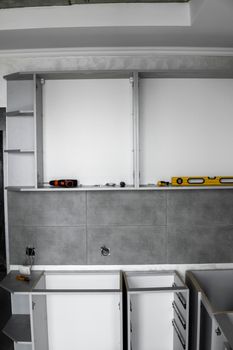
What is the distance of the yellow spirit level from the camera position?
2.51 m

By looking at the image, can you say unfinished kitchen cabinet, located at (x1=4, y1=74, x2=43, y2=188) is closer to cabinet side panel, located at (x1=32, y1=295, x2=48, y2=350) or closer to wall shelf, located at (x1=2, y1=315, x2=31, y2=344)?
cabinet side panel, located at (x1=32, y1=295, x2=48, y2=350)

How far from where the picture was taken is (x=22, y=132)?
270cm

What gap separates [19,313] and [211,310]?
1.69 meters

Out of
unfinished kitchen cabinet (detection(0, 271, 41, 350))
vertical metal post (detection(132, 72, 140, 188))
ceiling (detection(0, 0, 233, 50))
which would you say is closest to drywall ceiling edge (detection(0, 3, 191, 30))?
ceiling (detection(0, 0, 233, 50))

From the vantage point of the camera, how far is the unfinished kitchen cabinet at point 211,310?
6.28ft

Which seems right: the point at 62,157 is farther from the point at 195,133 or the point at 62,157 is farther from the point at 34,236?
the point at 195,133

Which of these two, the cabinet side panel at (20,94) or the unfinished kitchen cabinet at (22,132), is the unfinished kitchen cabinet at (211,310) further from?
the cabinet side panel at (20,94)

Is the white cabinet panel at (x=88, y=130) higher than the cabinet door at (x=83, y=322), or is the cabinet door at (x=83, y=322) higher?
the white cabinet panel at (x=88, y=130)

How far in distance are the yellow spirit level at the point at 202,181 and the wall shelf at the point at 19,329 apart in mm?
1693

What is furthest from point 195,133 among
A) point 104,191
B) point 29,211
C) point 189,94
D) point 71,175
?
point 29,211

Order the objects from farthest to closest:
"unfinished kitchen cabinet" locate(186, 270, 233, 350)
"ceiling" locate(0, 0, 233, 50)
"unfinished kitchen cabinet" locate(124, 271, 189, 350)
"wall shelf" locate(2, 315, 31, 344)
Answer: "unfinished kitchen cabinet" locate(124, 271, 189, 350) → "wall shelf" locate(2, 315, 31, 344) → "ceiling" locate(0, 0, 233, 50) → "unfinished kitchen cabinet" locate(186, 270, 233, 350)

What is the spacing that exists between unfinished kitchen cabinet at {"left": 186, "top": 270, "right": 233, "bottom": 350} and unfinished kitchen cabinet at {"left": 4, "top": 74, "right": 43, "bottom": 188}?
63.3 inches

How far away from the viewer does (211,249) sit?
276 centimetres

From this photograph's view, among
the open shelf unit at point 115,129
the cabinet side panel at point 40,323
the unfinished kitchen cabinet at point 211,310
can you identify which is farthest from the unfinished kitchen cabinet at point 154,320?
the open shelf unit at point 115,129
